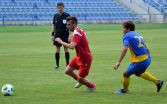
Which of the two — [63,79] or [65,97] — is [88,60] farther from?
[63,79]

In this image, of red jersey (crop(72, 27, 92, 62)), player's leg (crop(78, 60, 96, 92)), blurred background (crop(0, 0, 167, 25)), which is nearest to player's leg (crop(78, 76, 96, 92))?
player's leg (crop(78, 60, 96, 92))

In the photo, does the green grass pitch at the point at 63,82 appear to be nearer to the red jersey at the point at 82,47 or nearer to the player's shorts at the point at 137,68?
the player's shorts at the point at 137,68

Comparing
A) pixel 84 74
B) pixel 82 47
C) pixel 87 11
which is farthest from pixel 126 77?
pixel 87 11

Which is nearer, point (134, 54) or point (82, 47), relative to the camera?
point (134, 54)

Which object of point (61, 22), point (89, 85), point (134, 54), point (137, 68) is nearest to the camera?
point (137, 68)

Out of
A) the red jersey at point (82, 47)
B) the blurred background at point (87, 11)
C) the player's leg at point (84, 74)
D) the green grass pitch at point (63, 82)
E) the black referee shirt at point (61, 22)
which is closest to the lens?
the green grass pitch at point (63, 82)

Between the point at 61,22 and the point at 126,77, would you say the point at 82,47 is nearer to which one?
the point at 126,77

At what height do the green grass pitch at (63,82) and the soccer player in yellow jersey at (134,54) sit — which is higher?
the soccer player in yellow jersey at (134,54)

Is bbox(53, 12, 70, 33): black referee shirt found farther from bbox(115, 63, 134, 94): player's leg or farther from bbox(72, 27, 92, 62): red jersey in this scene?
bbox(115, 63, 134, 94): player's leg

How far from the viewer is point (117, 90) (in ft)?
39.4

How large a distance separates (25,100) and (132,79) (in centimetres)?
473

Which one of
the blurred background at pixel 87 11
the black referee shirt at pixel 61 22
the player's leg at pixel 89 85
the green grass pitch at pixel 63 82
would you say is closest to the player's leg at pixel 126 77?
the green grass pitch at pixel 63 82

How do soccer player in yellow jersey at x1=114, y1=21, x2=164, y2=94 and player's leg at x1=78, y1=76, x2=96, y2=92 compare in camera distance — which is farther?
player's leg at x1=78, y1=76, x2=96, y2=92

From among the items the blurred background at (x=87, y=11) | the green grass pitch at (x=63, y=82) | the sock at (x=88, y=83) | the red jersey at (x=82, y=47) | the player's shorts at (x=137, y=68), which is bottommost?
the blurred background at (x=87, y=11)
